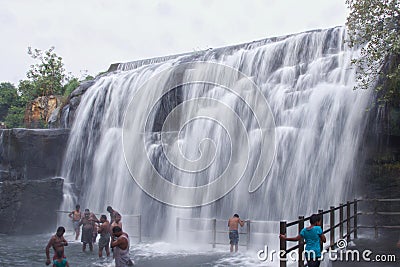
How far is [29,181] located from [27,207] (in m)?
1.23

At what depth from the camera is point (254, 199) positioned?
1709 cm

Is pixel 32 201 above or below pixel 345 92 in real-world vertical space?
below

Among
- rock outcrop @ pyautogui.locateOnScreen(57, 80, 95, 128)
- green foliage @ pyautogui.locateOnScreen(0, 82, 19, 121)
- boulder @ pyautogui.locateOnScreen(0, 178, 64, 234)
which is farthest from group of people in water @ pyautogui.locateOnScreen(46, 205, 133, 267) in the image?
green foliage @ pyautogui.locateOnScreen(0, 82, 19, 121)

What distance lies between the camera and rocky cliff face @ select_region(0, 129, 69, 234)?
71.3 ft

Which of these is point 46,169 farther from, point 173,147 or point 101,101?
point 173,147

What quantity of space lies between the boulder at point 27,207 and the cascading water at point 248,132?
1079 mm

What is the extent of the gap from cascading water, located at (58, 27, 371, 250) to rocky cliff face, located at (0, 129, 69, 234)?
0.89 m

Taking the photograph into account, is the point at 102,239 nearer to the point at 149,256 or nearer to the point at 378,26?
the point at 149,256

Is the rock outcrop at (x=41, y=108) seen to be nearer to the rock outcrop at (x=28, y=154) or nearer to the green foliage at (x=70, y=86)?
the green foliage at (x=70, y=86)

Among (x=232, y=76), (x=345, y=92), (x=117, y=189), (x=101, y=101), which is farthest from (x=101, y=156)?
(x=345, y=92)

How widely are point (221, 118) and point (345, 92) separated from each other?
17.6ft

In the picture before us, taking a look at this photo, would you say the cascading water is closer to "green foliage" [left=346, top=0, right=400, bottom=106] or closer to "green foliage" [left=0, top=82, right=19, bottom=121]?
"green foliage" [left=346, top=0, right=400, bottom=106]

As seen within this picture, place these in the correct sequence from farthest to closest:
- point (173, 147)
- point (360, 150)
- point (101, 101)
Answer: point (101, 101) < point (173, 147) < point (360, 150)

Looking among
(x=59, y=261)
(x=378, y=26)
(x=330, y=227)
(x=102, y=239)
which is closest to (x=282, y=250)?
(x=330, y=227)
